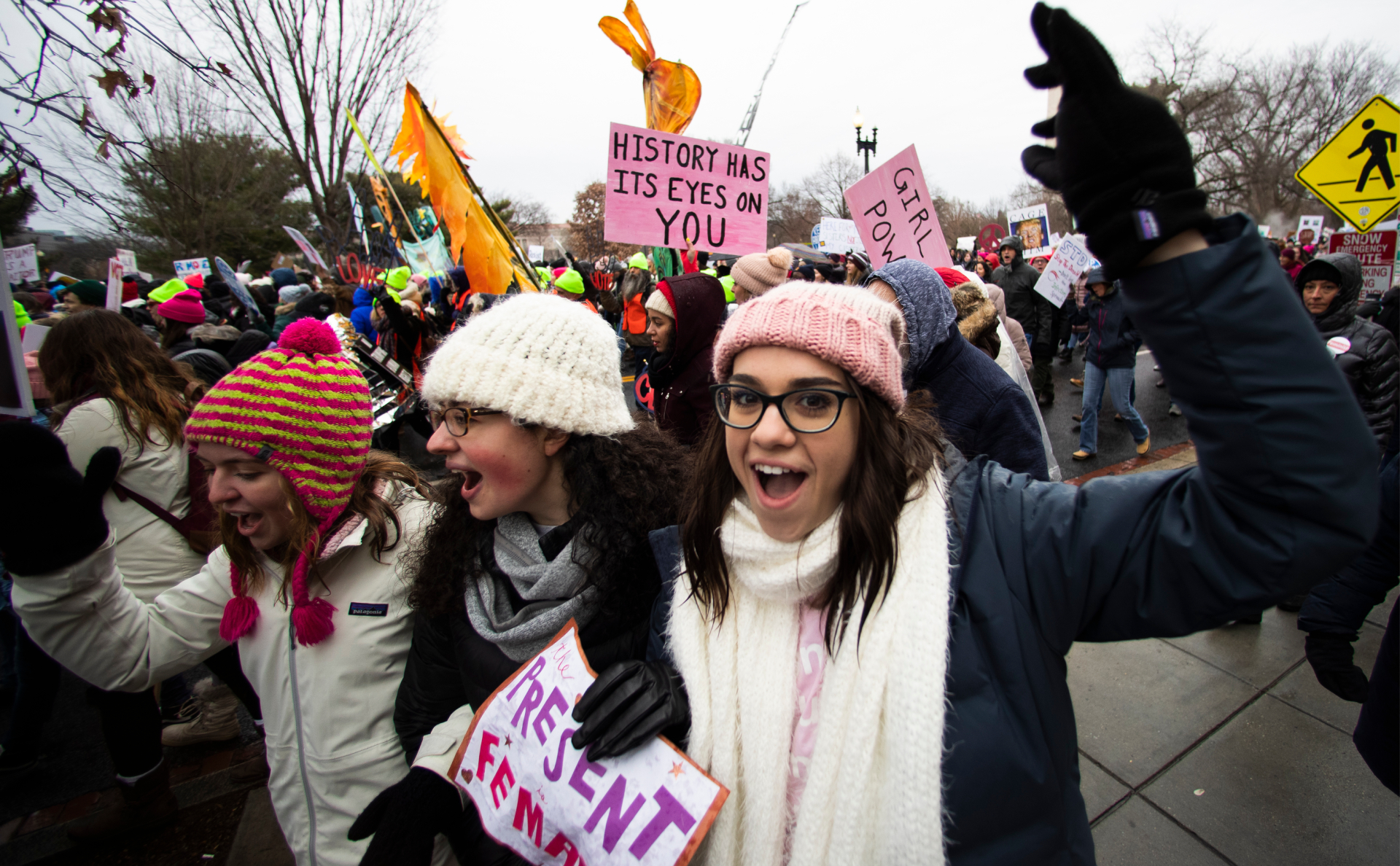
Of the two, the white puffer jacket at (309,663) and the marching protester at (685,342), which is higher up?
the marching protester at (685,342)

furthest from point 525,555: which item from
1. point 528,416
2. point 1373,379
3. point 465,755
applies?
point 1373,379

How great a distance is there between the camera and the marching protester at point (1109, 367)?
21.2 ft

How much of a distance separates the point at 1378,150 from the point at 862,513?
6.45m

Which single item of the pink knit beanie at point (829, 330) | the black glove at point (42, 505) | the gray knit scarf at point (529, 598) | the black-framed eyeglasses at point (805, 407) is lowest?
the gray knit scarf at point (529, 598)

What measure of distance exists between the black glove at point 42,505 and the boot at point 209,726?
7.70 feet

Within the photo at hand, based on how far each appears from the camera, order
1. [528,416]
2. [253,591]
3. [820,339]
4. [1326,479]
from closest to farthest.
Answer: [1326,479] < [820,339] < [528,416] < [253,591]

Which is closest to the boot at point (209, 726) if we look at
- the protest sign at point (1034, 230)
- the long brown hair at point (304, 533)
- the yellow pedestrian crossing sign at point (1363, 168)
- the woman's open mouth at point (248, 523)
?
the long brown hair at point (304, 533)

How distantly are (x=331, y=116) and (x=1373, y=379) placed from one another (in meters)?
19.8

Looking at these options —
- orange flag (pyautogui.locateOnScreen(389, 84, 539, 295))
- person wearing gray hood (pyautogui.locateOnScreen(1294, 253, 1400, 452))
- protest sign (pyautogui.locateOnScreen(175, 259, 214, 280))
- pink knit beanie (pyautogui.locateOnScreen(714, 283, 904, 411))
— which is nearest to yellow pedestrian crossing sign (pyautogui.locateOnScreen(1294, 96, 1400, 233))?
person wearing gray hood (pyautogui.locateOnScreen(1294, 253, 1400, 452))

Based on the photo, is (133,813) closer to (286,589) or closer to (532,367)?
(286,589)

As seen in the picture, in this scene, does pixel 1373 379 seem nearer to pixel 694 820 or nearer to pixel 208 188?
pixel 694 820

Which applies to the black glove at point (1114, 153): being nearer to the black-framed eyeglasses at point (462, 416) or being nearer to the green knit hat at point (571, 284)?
the black-framed eyeglasses at point (462, 416)

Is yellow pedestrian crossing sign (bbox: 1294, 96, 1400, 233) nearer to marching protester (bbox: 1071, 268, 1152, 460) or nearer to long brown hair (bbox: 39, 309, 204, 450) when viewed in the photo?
marching protester (bbox: 1071, 268, 1152, 460)

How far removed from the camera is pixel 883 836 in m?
1.13
